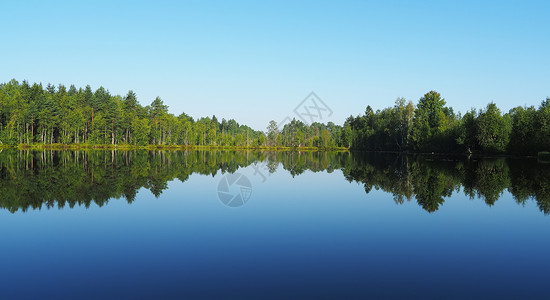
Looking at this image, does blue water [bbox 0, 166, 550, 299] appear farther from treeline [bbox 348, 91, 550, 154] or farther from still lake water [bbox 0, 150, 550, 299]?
treeline [bbox 348, 91, 550, 154]

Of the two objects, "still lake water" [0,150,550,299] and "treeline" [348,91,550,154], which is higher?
"treeline" [348,91,550,154]

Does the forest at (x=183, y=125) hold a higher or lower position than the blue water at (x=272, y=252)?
higher

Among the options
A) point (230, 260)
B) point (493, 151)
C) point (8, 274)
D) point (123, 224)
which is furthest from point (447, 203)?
point (493, 151)

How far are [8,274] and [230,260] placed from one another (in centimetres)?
510

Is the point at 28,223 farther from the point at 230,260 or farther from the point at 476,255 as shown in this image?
the point at 476,255

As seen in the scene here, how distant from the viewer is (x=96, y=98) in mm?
115312

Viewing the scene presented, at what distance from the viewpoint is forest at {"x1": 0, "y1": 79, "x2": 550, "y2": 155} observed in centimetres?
7319

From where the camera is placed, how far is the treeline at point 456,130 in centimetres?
6838

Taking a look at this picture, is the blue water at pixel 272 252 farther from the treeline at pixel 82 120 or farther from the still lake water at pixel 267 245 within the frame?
the treeline at pixel 82 120

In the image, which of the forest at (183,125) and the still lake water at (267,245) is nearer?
the still lake water at (267,245)

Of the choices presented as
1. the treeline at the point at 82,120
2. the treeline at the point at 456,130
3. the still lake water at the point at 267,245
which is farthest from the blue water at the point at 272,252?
the treeline at the point at 82,120

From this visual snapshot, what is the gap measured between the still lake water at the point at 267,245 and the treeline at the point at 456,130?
5935 cm

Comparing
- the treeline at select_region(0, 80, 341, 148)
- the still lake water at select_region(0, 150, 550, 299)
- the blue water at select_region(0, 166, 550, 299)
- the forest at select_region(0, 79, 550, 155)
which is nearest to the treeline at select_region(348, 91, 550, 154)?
the forest at select_region(0, 79, 550, 155)

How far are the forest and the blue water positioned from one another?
65.7 meters
